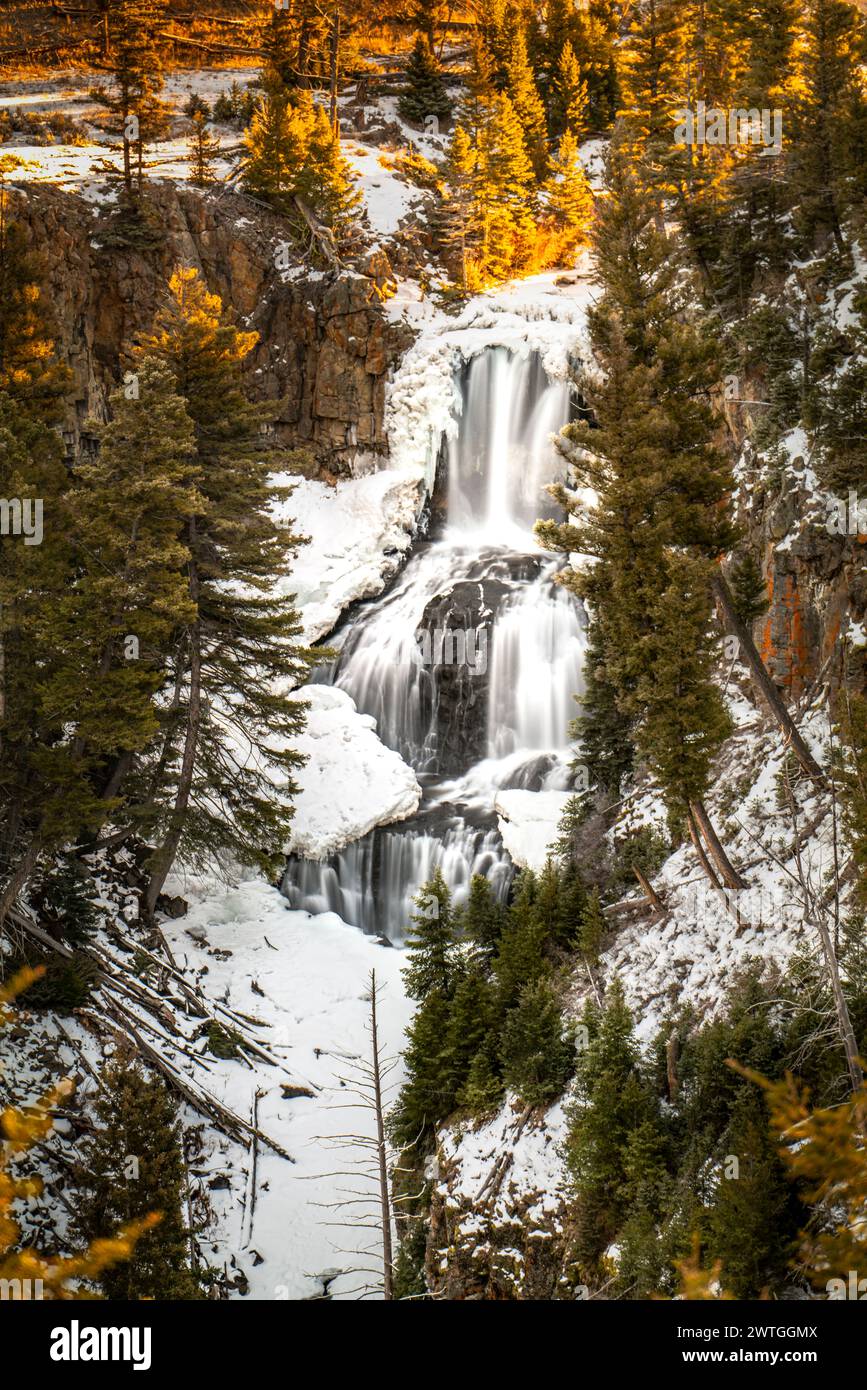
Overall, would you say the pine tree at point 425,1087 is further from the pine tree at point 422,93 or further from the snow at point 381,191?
the pine tree at point 422,93

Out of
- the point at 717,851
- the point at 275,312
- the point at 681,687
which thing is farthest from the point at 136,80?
the point at 717,851

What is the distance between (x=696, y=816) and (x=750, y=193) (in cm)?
1684

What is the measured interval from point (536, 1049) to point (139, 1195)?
252 inches

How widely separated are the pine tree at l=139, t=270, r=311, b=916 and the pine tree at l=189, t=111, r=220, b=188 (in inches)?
732

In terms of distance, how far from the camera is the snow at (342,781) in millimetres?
23547

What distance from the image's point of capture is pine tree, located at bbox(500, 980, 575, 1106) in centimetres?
1454

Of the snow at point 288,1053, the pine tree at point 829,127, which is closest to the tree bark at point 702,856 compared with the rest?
the snow at point 288,1053

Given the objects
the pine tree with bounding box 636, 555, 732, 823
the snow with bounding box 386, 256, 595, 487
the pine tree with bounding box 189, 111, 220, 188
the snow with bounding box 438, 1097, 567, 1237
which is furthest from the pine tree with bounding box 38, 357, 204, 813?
the pine tree with bounding box 189, 111, 220, 188

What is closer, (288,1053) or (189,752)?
(288,1053)

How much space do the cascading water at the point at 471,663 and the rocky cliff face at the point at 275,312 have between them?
355 centimetres

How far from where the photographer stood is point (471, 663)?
2689cm

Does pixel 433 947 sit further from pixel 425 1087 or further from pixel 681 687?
pixel 681 687

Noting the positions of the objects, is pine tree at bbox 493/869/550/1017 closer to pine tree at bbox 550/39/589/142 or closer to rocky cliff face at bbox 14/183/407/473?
rocky cliff face at bbox 14/183/407/473

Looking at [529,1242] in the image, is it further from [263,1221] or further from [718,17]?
[718,17]
